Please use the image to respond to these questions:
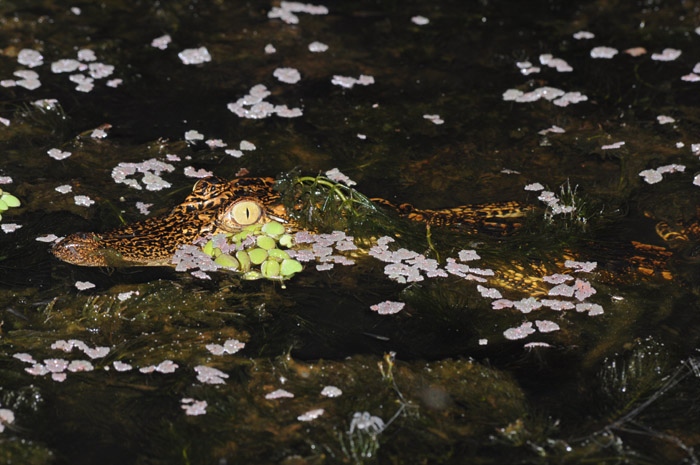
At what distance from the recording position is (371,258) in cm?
489

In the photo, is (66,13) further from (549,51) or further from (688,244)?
(688,244)

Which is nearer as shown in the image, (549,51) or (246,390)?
(246,390)

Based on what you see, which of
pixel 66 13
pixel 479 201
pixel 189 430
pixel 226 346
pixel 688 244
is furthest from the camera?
pixel 66 13

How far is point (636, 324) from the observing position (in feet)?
14.6

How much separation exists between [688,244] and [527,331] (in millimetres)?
1521

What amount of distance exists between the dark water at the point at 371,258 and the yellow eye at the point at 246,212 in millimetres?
375

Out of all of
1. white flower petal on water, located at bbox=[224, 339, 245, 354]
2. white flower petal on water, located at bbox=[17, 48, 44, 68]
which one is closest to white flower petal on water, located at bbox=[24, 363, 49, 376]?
white flower petal on water, located at bbox=[224, 339, 245, 354]

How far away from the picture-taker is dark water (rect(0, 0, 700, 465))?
372cm

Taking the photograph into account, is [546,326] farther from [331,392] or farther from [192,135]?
[192,135]

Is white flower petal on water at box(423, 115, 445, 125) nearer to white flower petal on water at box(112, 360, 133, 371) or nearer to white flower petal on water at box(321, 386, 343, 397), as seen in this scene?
white flower petal on water at box(321, 386, 343, 397)

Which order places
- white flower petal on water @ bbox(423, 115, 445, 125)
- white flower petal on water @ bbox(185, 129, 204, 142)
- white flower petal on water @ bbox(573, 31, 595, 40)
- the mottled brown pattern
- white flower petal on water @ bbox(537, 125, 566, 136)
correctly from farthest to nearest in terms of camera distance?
white flower petal on water @ bbox(573, 31, 595, 40) < white flower petal on water @ bbox(423, 115, 445, 125) < white flower petal on water @ bbox(537, 125, 566, 136) < white flower petal on water @ bbox(185, 129, 204, 142) < the mottled brown pattern

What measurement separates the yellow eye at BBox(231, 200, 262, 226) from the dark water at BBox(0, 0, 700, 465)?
1.23 ft

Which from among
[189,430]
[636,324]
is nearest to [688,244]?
[636,324]

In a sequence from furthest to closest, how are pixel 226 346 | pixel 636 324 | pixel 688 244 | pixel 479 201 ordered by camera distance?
pixel 479 201
pixel 688 244
pixel 636 324
pixel 226 346
